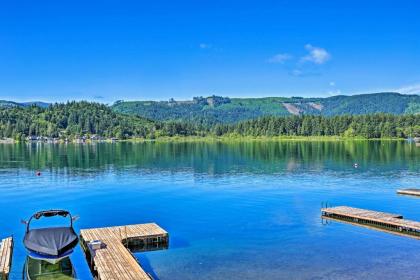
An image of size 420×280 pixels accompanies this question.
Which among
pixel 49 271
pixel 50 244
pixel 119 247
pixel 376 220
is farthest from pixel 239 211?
pixel 50 244

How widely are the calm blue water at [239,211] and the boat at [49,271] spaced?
2.28 meters

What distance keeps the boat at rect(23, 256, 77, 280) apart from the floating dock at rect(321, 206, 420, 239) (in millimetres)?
35197

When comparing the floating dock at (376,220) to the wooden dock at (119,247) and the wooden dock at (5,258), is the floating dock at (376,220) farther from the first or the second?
the wooden dock at (5,258)

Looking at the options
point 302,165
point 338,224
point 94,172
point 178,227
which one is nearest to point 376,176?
point 302,165

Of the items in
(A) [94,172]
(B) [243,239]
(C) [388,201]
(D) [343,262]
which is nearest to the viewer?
(D) [343,262]

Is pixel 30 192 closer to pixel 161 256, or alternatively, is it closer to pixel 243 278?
pixel 161 256

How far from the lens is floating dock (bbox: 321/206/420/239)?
49697 millimetres

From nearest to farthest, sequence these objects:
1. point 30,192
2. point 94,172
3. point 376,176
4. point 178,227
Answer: point 178,227
point 30,192
point 376,176
point 94,172

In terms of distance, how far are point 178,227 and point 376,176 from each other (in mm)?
61741

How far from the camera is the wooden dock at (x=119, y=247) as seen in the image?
112 feet

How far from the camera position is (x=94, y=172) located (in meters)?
112

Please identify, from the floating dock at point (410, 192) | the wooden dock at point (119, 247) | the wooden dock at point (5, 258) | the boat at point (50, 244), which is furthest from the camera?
the floating dock at point (410, 192)

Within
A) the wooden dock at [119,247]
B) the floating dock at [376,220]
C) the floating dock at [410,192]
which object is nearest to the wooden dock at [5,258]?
the wooden dock at [119,247]

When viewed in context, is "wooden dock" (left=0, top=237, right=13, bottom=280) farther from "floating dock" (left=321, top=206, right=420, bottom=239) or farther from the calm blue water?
"floating dock" (left=321, top=206, right=420, bottom=239)
